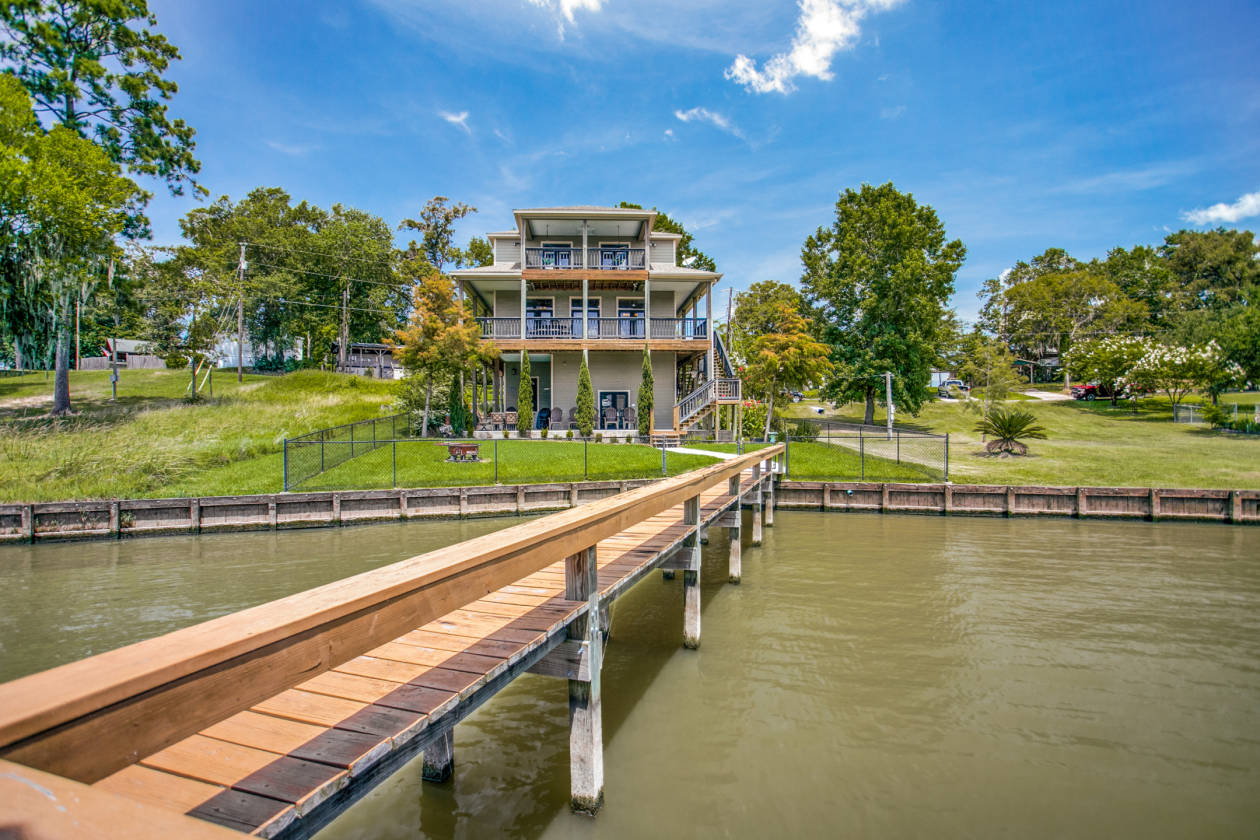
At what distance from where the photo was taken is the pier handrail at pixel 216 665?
Answer: 3.94 ft

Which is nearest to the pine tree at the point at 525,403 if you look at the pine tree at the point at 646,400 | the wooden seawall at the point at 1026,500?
the pine tree at the point at 646,400

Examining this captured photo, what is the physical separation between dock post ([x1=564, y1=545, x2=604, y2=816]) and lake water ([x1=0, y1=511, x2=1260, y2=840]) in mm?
215

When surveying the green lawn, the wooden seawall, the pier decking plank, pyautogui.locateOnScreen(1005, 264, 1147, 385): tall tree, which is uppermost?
pyautogui.locateOnScreen(1005, 264, 1147, 385): tall tree

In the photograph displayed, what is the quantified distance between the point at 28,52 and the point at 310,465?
87.9ft

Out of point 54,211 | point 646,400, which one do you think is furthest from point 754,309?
point 54,211

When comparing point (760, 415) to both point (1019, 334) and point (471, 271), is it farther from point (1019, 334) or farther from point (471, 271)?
point (1019, 334)

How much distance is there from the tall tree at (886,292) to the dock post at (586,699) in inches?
1364

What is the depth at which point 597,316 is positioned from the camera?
97.7 feet

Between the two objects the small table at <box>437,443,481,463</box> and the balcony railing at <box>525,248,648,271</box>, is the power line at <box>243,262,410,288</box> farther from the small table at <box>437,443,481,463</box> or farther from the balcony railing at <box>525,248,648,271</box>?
the small table at <box>437,443,481,463</box>

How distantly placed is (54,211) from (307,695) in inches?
1188

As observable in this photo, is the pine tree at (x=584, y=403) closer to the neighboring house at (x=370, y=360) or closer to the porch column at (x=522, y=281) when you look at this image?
the porch column at (x=522, y=281)

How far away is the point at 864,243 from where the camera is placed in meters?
37.4

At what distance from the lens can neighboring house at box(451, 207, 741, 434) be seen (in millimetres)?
27812

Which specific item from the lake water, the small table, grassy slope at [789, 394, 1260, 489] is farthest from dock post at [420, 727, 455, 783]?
grassy slope at [789, 394, 1260, 489]
